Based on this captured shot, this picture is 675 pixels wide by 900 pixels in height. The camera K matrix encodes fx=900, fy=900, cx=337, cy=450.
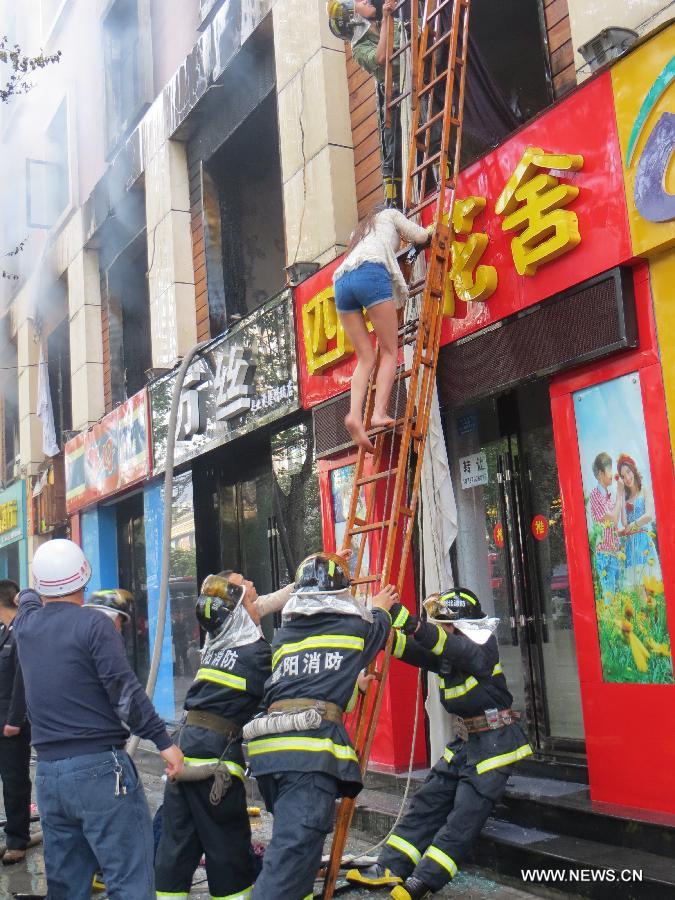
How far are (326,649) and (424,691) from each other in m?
3.03

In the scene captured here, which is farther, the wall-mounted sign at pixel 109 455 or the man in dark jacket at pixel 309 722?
the wall-mounted sign at pixel 109 455

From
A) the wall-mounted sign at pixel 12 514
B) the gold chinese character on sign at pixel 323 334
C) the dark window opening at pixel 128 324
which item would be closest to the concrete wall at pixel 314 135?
the gold chinese character on sign at pixel 323 334

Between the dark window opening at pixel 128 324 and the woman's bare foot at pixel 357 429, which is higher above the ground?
the dark window opening at pixel 128 324

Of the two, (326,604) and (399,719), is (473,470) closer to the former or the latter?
(399,719)

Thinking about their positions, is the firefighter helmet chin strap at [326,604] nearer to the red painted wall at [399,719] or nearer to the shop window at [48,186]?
the red painted wall at [399,719]

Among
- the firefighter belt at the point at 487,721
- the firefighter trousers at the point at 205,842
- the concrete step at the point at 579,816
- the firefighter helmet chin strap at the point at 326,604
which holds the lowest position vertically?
the concrete step at the point at 579,816

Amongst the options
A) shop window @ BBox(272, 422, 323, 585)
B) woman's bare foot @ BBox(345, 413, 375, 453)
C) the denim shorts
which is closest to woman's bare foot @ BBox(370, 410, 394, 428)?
woman's bare foot @ BBox(345, 413, 375, 453)

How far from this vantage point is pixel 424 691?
22.3 feet

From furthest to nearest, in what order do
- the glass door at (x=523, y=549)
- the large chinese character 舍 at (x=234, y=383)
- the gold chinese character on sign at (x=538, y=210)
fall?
the large chinese character 舍 at (x=234, y=383) < the glass door at (x=523, y=549) < the gold chinese character on sign at (x=538, y=210)

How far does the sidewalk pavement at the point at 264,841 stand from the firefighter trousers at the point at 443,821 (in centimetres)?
22

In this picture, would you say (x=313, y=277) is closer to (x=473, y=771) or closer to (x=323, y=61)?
(x=323, y=61)

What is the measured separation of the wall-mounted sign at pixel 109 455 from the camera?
11.4m

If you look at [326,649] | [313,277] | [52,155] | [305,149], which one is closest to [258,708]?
[326,649]
